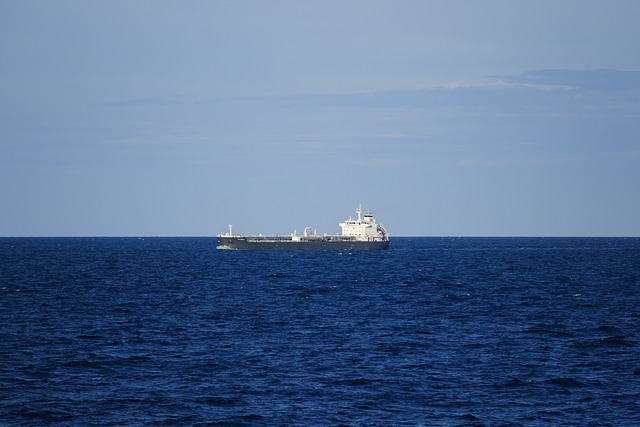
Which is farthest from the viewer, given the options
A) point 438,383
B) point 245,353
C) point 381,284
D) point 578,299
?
point 381,284

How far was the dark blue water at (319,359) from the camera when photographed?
3303 centimetres

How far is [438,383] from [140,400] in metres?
14.1

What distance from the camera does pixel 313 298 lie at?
82.6 metres

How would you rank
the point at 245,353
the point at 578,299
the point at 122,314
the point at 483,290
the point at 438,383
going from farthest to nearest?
the point at 483,290
the point at 578,299
the point at 122,314
the point at 245,353
the point at 438,383

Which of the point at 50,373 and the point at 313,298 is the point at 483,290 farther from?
the point at 50,373

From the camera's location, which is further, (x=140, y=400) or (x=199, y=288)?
(x=199, y=288)

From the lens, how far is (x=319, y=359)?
44.6m

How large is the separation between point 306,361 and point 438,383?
8434 millimetres

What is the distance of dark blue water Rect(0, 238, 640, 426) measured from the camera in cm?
3303

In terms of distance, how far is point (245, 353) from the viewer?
46688 millimetres

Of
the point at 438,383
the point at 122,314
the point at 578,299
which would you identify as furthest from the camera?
the point at 578,299

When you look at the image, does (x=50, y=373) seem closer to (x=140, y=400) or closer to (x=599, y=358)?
(x=140, y=400)

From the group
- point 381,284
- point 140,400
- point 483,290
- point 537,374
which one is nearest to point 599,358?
point 537,374

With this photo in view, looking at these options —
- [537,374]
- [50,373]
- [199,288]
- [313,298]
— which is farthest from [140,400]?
[199,288]
